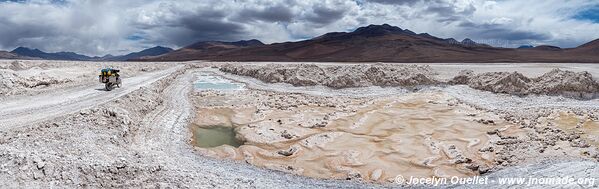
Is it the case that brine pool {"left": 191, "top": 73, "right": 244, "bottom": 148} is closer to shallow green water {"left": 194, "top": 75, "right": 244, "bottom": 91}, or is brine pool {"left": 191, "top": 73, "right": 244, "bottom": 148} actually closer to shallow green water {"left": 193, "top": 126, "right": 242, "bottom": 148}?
shallow green water {"left": 193, "top": 126, "right": 242, "bottom": 148}

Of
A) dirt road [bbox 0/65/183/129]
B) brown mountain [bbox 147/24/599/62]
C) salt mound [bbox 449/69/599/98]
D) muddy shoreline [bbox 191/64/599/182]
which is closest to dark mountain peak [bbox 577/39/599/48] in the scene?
brown mountain [bbox 147/24/599/62]

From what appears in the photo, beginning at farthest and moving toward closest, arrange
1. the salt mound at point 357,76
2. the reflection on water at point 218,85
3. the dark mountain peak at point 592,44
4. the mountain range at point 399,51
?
the dark mountain peak at point 592,44 < the mountain range at point 399,51 < the reflection on water at point 218,85 < the salt mound at point 357,76

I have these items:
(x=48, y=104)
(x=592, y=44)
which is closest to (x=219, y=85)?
(x=48, y=104)

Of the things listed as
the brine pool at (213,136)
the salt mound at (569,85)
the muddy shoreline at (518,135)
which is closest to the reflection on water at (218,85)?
the muddy shoreline at (518,135)

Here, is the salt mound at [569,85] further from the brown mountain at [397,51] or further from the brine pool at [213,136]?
the brown mountain at [397,51]

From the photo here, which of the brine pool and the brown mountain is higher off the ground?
the brown mountain

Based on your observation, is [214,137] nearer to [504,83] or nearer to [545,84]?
[504,83]

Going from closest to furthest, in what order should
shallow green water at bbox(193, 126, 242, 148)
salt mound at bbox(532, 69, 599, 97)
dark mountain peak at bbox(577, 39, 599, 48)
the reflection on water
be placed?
shallow green water at bbox(193, 126, 242, 148)
salt mound at bbox(532, 69, 599, 97)
the reflection on water
dark mountain peak at bbox(577, 39, 599, 48)
